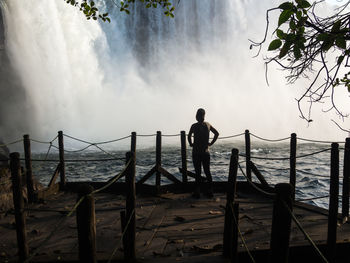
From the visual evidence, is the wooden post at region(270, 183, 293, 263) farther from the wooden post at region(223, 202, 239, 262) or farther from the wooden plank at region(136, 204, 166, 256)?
the wooden plank at region(136, 204, 166, 256)

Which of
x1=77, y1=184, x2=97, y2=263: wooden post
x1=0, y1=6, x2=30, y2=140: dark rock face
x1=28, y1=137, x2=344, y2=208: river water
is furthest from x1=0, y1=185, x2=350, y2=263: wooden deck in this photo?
x1=0, y1=6, x2=30, y2=140: dark rock face

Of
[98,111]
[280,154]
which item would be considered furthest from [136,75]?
[280,154]

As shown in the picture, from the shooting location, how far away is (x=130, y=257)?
395 cm

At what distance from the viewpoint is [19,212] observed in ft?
13.2

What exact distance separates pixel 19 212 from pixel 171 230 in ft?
7.66

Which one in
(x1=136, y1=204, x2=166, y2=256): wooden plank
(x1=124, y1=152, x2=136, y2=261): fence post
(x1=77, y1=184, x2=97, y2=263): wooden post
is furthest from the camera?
(x1=136, y1=204, x2=166, y2=256): wooden plank

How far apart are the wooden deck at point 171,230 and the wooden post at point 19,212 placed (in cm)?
19

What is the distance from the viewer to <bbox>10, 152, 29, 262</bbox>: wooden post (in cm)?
404

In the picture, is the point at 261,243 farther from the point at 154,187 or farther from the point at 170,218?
the point at 154,187

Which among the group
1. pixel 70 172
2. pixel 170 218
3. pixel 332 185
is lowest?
pixel 70 172

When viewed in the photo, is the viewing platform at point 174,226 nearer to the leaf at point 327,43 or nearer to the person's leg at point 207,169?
the person's leg at point 207,169

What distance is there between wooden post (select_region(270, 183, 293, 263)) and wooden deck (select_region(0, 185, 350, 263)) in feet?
5.15

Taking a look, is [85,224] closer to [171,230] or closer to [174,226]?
[171,230]

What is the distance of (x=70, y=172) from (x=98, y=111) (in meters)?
23.9
